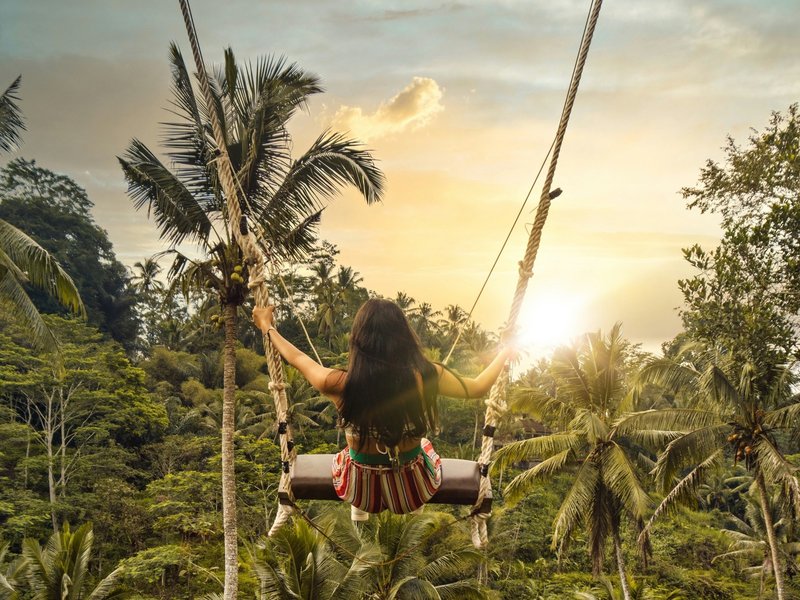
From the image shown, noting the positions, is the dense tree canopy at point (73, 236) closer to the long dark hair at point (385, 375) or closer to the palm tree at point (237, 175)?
the palm tree at point (237, 175)

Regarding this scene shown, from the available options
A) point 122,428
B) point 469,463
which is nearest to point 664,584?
point 122,428

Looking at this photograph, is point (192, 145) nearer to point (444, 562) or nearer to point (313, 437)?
point (444, 562)

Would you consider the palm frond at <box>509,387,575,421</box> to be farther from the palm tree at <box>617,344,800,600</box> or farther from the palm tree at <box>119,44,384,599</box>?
the palm tree at <box>119,44,384,599</box>

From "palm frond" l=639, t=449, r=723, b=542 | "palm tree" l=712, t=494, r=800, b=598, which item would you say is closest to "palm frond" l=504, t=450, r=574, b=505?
"palm frond" l=639, t=449, r=723, b=542

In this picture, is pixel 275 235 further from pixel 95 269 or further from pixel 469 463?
pixel 95 269

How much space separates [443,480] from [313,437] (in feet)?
82.9

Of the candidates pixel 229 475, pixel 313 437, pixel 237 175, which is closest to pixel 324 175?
pixel 237 175

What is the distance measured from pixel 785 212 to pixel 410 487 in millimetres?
8237

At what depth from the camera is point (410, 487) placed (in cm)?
220

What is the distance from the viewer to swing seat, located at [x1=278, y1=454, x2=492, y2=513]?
252cm

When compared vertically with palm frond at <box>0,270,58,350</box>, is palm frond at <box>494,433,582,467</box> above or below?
below

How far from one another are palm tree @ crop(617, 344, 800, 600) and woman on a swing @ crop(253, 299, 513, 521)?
8533 millimetres

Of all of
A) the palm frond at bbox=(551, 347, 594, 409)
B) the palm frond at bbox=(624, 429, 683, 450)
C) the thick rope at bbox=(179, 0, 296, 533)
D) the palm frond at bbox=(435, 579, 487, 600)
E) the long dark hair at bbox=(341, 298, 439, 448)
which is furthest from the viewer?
the palm frond at bbox=(624, 429, 683, 450)

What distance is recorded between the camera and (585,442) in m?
12.9
